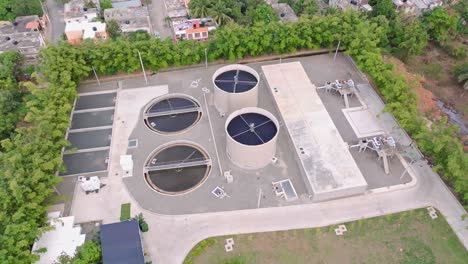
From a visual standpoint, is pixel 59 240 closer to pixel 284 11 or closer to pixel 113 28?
pixel 113 28

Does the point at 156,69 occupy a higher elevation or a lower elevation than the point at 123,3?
lower

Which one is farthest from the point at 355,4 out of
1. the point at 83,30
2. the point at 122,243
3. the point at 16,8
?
the point at 16,8

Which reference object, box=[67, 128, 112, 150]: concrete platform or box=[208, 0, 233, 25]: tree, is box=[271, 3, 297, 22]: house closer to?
box=[208, 0, 233, 25]: tree

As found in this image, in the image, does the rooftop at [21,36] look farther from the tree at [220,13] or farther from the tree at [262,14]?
the tree at [262,14]

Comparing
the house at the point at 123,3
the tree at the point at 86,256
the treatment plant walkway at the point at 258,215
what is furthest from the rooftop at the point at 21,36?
the tree at the point at 86,256

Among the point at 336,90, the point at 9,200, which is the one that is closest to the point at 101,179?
the point at 9,200

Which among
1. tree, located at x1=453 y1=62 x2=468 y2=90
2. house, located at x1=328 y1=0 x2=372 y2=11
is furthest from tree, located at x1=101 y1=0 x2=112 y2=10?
tree, located at x1=453 y1=62 x2=468 y2=90
